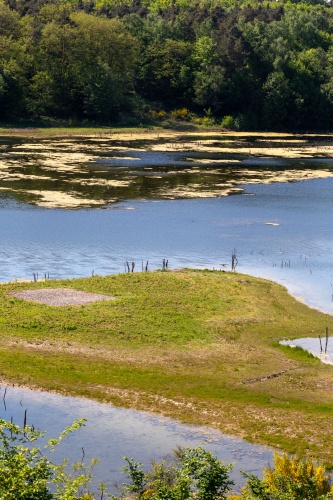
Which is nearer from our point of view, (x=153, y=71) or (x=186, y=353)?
(x=186, y=353)

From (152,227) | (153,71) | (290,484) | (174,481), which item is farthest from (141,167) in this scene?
(290,484)

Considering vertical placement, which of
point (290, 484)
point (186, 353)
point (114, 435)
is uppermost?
point (290, 484)

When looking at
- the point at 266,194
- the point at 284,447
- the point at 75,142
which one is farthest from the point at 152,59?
the point at 284,447

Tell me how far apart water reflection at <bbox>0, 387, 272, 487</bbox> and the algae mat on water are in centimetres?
79

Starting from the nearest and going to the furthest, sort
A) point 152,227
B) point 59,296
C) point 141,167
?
point 59,296 → point 152,227 → point 141,167

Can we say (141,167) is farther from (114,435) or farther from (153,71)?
(114,435)

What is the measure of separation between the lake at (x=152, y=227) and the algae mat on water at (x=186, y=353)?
4.70ft

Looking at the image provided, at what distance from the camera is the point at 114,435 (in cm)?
2850

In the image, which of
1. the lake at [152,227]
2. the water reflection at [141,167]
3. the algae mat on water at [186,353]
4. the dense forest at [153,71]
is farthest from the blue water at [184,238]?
the dense forest at [153,71]

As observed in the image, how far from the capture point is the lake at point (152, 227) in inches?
1147

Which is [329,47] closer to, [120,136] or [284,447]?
[120,136]

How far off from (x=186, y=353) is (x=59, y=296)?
30.3 feet

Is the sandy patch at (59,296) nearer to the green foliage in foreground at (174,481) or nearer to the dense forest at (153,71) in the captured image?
the green foliage in foreground at (174,481)

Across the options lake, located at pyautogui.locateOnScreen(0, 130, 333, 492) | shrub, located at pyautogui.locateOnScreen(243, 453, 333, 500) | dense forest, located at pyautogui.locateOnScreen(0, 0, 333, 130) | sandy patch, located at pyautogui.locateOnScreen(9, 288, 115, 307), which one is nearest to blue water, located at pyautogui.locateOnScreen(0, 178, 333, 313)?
lake, located at pyautogui.locateOnScreen(0, 130, 333, 492)
